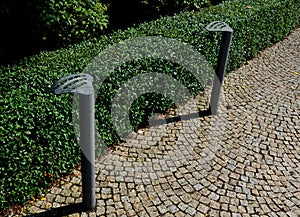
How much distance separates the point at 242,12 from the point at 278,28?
2477 mm

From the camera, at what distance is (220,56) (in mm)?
5508

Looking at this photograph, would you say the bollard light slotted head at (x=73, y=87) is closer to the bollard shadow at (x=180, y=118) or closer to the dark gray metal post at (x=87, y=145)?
the dark gray metal post at (x=87, y=145)

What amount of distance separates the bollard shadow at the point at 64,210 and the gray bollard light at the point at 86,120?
4.6 inches

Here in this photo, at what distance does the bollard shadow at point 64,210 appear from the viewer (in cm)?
385

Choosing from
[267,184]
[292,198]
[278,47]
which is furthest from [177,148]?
[278,47]

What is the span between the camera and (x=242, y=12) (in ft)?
25.3

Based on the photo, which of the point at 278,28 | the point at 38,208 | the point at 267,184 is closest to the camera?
the point at 38,208

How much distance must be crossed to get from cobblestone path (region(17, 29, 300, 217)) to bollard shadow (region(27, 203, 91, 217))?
12 millimetres

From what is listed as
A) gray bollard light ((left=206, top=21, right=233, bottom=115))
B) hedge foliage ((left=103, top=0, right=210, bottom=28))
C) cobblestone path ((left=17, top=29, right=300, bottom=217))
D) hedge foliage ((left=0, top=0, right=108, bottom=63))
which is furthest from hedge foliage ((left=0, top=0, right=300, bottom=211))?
hedge foliage ((left=103, top=0, right=210, bottom=28))

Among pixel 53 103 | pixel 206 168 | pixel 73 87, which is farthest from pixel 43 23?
A: pixel 206 168

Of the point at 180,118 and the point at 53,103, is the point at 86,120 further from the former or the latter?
the point at 180,118

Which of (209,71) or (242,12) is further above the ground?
(242,12)

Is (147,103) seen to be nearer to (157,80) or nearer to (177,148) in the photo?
(157,80)

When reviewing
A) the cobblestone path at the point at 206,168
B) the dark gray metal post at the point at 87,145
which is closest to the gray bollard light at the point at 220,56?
the cobblestone path at the point at 206,168
